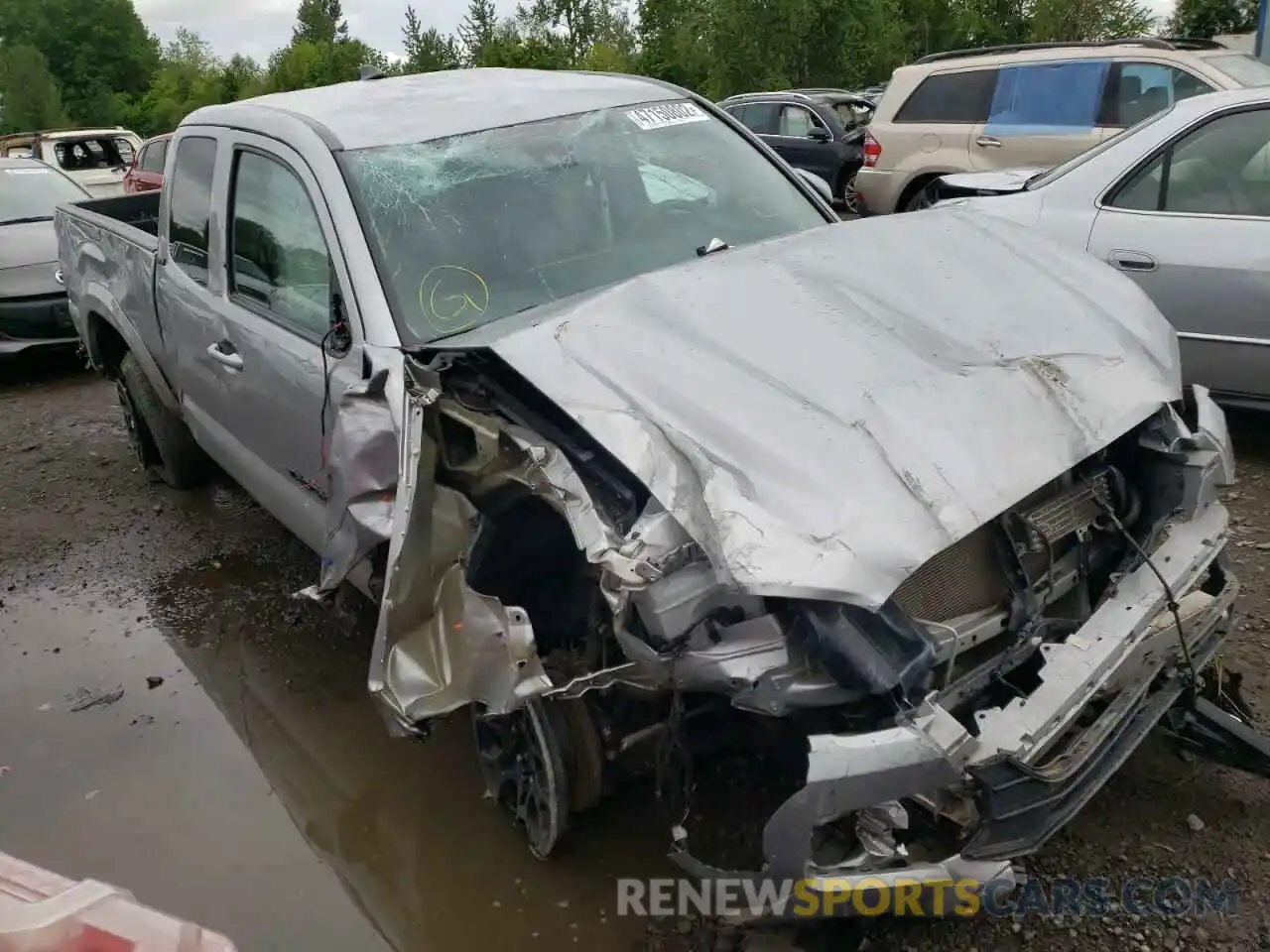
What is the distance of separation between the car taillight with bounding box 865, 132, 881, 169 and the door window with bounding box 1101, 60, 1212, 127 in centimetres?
185

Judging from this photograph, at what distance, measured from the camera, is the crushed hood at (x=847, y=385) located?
209cm

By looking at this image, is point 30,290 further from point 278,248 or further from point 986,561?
point 986,561

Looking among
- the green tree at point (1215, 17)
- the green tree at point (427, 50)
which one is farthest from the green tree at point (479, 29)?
the green tree at point (1215, 17)

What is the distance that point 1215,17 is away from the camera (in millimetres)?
23062

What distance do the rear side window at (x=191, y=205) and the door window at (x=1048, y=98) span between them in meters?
6.61

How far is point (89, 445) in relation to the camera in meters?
6.59

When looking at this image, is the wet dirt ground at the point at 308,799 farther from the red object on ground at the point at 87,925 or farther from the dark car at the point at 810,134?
the dark car at the point at 810,134

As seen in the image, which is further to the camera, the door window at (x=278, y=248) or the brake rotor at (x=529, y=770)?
the door window at (x=278, y=248)

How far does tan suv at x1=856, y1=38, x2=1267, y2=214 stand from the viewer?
7.69 meters

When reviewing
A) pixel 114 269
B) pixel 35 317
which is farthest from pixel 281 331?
pixel 35 317

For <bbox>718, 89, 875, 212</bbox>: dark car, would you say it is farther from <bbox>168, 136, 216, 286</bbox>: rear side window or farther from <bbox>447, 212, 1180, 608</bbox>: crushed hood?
<bbox>447, 212, 1180, 608</bbox>: crushed hood

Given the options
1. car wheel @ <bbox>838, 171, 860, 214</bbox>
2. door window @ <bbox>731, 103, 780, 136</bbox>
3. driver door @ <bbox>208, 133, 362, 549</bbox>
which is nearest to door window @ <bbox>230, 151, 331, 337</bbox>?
driver door @ <bbox>208, 133, 362, 549</bbox>

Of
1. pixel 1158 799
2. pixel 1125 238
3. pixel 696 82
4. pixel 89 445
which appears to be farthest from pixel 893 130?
pixel 696 82

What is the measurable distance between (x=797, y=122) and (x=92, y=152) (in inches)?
428
